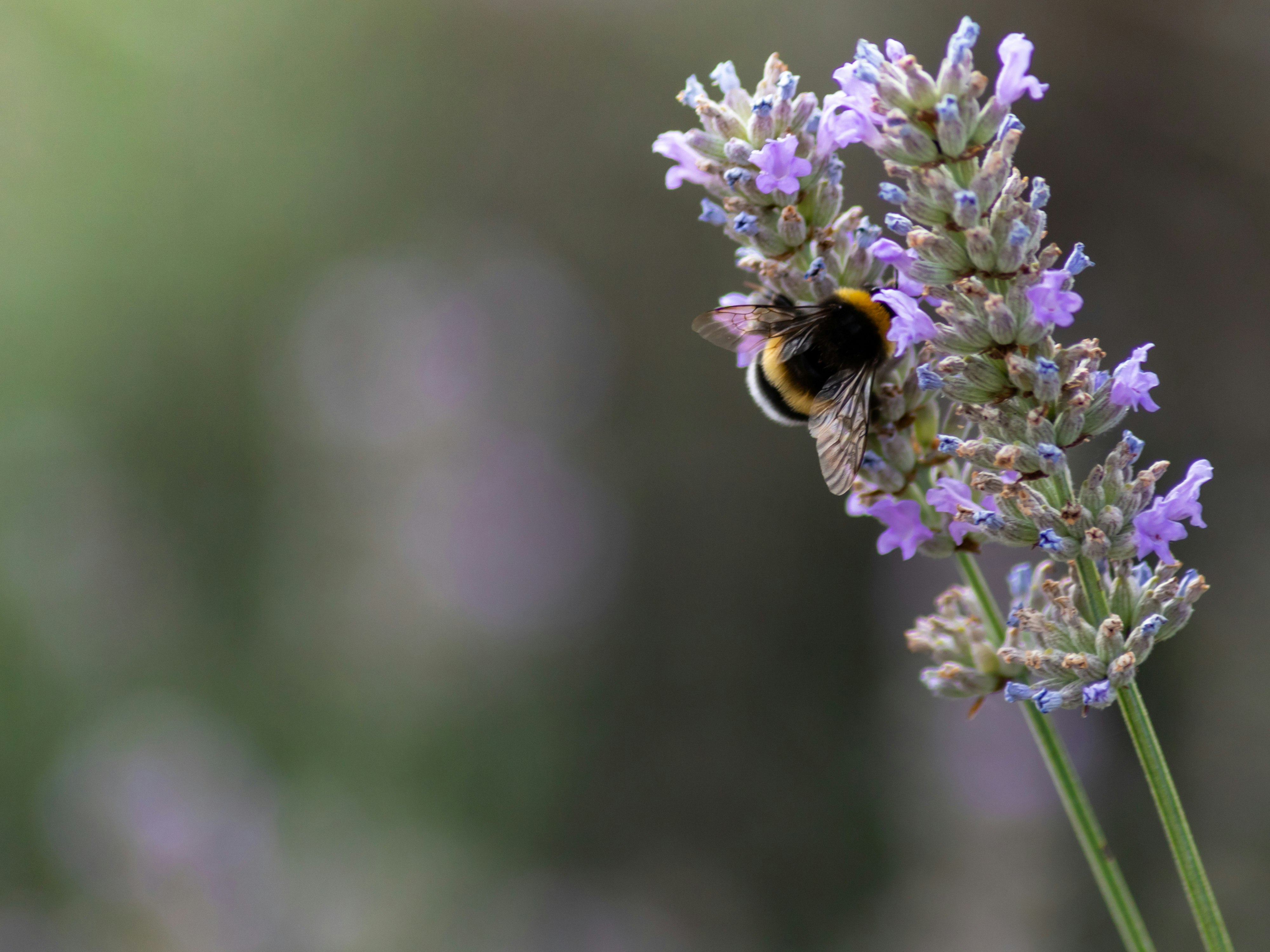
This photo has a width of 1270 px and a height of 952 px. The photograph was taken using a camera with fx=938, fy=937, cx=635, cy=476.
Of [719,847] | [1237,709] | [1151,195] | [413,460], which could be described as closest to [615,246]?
[413,460]

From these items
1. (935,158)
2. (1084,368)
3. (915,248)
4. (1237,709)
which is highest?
(1237,709)

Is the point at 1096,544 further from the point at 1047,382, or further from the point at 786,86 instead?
the point at 786,86

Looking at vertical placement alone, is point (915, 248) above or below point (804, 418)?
below

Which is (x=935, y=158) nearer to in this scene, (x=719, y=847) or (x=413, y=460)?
(x=413, y=460)

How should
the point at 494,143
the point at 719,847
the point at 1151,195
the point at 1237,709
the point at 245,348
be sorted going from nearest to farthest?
the point at 1237,709 → the point at 1151,195 → the point at 719,847 → the point at 245,348 → the point at 494,143

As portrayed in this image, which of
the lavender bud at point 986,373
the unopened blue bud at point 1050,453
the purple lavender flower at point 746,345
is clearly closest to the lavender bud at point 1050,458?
the unopened blue bud at point 1050,453

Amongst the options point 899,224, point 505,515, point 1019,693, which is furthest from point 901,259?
point 505,515
